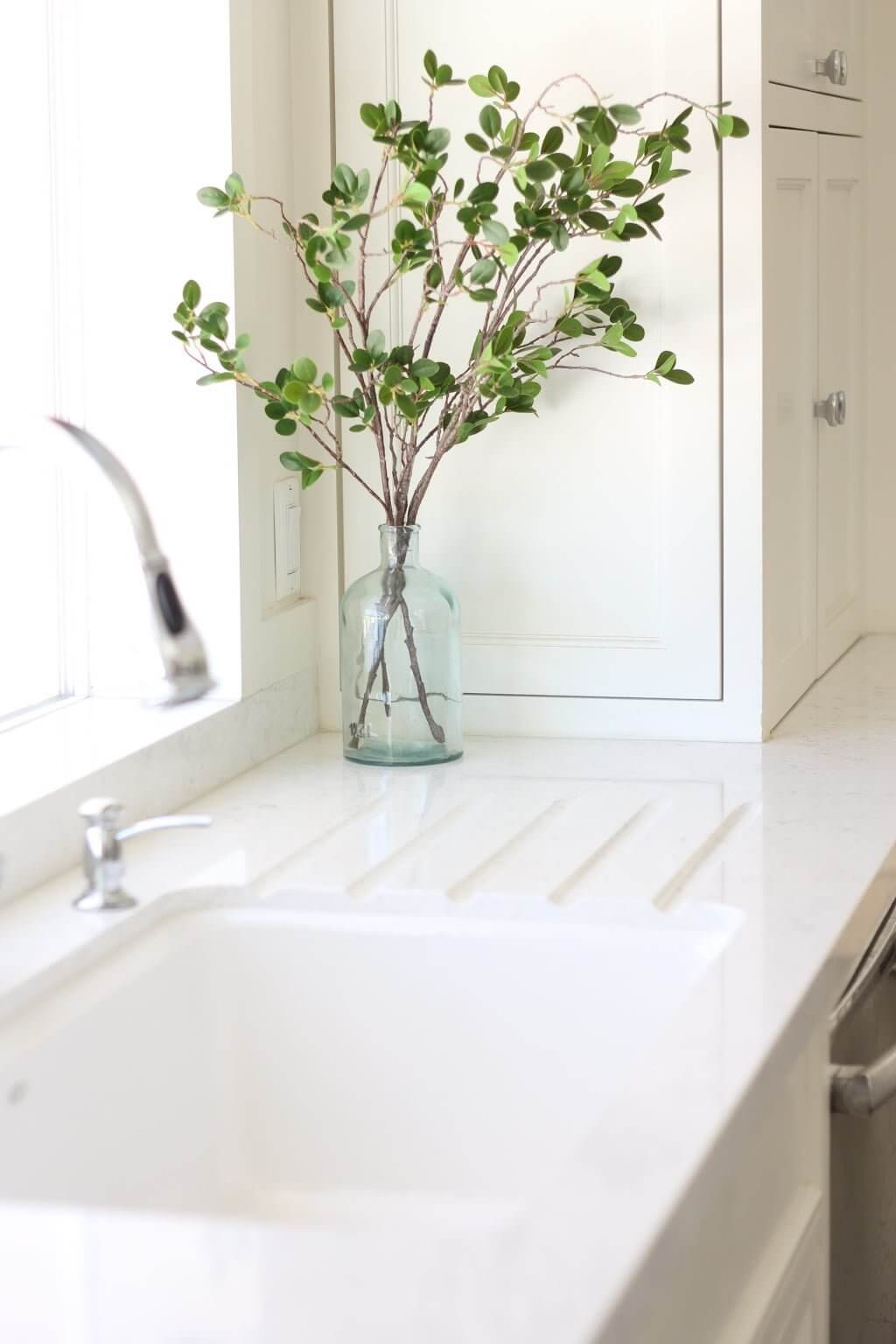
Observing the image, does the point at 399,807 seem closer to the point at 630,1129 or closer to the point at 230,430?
the point at 230,430

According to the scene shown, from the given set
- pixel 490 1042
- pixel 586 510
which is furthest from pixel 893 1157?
pixel 586 510

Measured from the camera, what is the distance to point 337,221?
1.56m

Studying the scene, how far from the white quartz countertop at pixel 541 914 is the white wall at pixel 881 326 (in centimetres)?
13

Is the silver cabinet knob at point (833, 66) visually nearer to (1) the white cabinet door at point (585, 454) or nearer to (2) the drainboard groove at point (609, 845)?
(1) the white cabinet door at point (585, 454)

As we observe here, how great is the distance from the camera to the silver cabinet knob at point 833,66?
2.00 m

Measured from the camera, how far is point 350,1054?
132 centimetres

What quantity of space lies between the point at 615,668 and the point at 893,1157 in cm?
61

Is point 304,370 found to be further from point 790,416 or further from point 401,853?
point 790,416

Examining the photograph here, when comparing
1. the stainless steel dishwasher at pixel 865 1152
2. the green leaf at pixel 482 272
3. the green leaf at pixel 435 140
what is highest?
the green leaf at pixel 435 140

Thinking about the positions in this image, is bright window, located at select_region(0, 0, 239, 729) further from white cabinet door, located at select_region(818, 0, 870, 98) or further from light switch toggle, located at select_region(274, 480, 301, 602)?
white cabinet door, located at select_region(818, 0, 870, 98)

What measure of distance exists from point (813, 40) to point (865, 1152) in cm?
123

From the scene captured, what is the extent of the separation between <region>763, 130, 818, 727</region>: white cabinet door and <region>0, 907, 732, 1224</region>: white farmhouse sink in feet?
2.07

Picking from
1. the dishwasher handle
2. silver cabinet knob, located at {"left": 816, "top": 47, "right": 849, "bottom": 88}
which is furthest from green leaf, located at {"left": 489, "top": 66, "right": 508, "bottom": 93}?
the dishwasher handle

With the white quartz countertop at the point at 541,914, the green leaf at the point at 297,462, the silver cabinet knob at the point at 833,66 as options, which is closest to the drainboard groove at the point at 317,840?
the white quartz countertop at the point at 541,914
